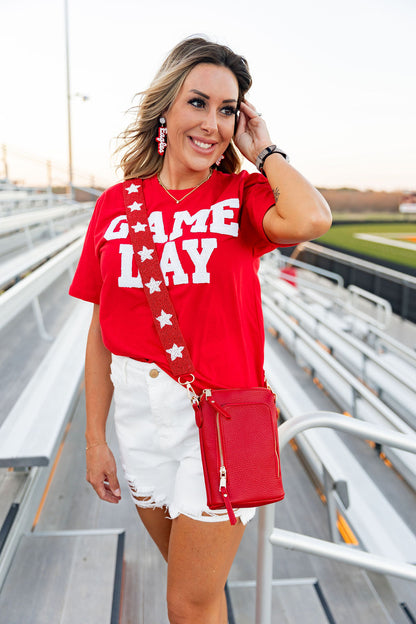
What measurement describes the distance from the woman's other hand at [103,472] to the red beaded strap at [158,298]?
373 millimetres

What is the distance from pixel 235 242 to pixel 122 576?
1309 millimetres

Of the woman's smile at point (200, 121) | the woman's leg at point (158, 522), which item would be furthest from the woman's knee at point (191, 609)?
the woman's smile at point (200, 121)

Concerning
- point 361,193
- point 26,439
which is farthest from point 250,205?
point 361,193

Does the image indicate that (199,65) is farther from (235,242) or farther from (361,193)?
(361,193)

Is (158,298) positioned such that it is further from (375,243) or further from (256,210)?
(375,243)

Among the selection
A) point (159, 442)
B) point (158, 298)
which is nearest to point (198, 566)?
point (159, 442)

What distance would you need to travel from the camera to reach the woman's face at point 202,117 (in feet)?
3.32

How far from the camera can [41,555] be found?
1.56m

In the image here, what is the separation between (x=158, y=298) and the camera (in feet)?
3.17

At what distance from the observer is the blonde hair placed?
3.31 ft

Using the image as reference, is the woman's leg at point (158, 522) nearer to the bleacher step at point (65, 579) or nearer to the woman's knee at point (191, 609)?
the woman's knee at point (191, 609)

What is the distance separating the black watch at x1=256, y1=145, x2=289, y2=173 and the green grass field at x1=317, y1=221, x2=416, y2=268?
2267 cm

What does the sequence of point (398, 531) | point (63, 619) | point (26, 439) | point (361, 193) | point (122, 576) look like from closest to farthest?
point (63, 619), point (26, 439), point (122, 576), point (398, 531), point (361, 193)

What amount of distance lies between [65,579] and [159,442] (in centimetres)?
82
